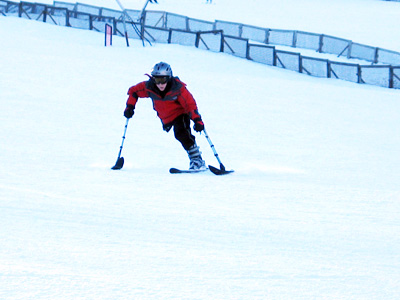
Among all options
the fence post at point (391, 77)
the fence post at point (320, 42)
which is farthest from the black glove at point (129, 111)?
the fence post at point (320, 42)

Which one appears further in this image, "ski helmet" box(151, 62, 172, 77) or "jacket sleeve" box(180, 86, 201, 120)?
"jacket sleeve" box(180, 86, 201, 120)

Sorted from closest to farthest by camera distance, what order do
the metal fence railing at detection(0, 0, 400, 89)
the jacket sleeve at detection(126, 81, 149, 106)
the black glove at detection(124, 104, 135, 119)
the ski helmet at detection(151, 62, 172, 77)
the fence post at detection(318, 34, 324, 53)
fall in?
the ski helmet at detection(151, 62, 172, 77) → the jacket sleeve at detection(126, 81, 149, 106) → the black glove at detection(124, 104, 135, 119) → the metal fence railing at detection(0, 0, 400, 89) → the fence post at detection(318, 34, 324, 53)

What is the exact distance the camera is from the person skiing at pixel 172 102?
7588mm

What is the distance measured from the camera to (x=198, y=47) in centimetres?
2752

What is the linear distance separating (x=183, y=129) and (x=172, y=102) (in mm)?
397

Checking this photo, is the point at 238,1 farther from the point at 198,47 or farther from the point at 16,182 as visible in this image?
the point at 16,182

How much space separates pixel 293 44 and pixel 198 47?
749 cm

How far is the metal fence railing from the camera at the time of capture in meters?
23.4

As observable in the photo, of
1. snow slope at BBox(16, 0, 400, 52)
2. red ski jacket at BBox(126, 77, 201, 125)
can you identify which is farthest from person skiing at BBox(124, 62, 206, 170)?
snow slope at BBox(16, 0, 400, 52)

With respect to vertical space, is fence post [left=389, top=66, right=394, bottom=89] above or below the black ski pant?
below

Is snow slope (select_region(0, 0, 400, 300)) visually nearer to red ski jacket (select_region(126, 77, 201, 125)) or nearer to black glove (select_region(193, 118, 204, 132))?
black glove (select_region(193, 118, 204, 132))

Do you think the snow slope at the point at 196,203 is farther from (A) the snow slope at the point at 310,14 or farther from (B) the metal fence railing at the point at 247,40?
(A) the snow slope at the point at 310,14

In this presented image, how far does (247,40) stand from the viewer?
26359 millimetres

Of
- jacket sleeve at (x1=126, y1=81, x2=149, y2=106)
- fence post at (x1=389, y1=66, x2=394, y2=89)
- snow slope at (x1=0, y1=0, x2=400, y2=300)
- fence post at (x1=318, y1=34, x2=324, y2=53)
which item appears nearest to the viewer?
snow slope at (x1=0, y1=0, x2=400, y2=300)
